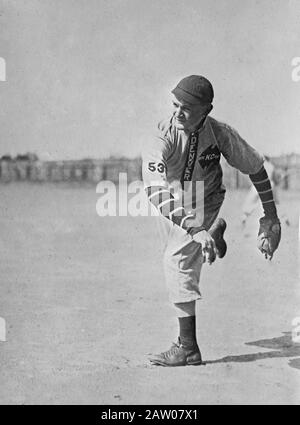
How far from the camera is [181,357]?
3330 millimetres

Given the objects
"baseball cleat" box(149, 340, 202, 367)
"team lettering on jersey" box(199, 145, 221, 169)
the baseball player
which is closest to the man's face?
the baseball player

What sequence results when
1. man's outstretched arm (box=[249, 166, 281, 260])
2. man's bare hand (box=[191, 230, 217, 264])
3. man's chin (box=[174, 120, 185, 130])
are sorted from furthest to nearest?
man's outstretched arm (box=[249, 166, 281, 260]), man's chin (box=[174, 120, 185, 130]), man's bare hand (box=[191, 230, 217, 264])

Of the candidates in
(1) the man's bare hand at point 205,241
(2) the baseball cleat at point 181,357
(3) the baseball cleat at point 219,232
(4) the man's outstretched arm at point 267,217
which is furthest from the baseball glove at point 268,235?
(2) the baseball cleat at point 181,357

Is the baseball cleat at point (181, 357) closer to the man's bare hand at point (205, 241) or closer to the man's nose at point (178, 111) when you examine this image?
the man's bare hand at point (205, 241)

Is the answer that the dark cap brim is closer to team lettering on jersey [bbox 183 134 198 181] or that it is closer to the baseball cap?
the baseball cap

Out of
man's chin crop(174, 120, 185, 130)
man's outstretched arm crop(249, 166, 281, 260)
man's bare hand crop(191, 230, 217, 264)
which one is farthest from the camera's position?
man's outstretched arm crop(249, 166, 281, 260)

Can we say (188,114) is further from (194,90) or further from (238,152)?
(238,152)

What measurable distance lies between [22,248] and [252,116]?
1.43 m

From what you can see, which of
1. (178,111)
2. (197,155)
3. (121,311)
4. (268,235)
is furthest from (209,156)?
(121,311)

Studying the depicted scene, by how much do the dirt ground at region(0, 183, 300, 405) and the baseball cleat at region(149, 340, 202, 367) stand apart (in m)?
0.04

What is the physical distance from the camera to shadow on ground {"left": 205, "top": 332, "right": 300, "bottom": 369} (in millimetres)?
3359

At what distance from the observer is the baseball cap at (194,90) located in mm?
3244

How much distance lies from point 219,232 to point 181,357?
0.66m

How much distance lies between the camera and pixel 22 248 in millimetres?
3584
